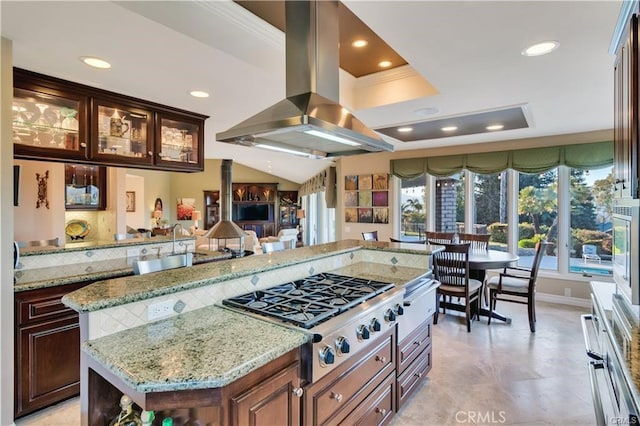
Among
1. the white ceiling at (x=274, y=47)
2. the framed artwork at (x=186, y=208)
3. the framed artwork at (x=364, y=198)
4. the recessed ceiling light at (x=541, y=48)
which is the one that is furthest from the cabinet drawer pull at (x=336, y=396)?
the framed artwork at (x=186, y=208)

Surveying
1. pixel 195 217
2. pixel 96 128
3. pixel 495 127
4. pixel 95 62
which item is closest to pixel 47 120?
pixel 96 128

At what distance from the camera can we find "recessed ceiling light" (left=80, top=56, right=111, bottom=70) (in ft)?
6.96

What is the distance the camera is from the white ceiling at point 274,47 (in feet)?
5.39

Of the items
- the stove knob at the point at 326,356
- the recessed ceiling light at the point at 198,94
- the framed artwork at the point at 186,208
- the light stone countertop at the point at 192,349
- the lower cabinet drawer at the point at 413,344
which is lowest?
the lower cabinet drawer at the point at 413,344

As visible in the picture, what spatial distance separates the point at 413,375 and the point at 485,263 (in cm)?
196

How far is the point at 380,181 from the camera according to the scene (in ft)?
20.7

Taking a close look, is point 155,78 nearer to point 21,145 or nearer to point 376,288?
point 21,145

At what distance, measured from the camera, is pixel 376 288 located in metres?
1.95

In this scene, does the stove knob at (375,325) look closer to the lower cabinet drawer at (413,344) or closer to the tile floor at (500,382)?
the lower cabinet drawer at (413,344)

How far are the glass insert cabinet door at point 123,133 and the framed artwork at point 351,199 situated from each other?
427 centimetres

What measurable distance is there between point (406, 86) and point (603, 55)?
142cm

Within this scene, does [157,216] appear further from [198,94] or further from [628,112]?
[628,112]

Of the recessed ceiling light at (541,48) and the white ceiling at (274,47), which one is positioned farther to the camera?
the recessed ceiling light at (541,48)

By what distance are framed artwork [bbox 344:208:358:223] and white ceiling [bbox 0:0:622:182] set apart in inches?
140
